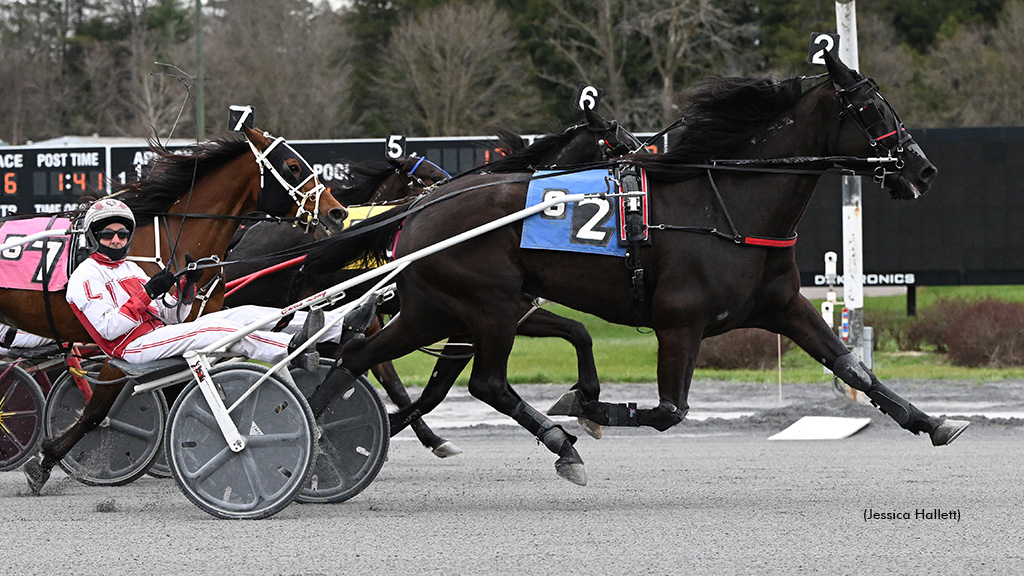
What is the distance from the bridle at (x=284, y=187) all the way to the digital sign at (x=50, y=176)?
8.62 meters

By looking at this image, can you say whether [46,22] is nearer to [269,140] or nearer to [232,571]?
[269,140]

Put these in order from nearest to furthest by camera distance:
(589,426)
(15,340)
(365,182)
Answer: (589,426) < (15,340) < (365,182)

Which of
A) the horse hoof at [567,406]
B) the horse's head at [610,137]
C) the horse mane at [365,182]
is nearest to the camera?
the horse hoof at [567,406]

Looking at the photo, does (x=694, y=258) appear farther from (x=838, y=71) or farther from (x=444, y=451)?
(x=444, y=451)

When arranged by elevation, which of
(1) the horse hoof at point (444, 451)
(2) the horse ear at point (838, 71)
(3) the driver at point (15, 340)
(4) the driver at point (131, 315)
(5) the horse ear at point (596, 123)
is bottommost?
(1) the horse hoof at point (444, 451)

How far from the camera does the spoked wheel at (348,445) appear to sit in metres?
6.96

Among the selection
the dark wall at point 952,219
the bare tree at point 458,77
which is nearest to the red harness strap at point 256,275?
the dark wall at point 952,219

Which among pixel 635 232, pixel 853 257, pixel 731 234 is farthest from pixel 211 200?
pixel 853 257

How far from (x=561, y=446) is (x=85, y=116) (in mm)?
34647

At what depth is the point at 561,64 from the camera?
35.7 m

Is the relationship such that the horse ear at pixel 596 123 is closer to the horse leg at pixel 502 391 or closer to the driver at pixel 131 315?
Answer: the horse leg at pixel 502 391

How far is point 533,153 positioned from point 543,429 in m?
2.61

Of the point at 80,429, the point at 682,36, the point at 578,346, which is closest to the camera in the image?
the point at 80,429

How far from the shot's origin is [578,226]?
22.5 ft
